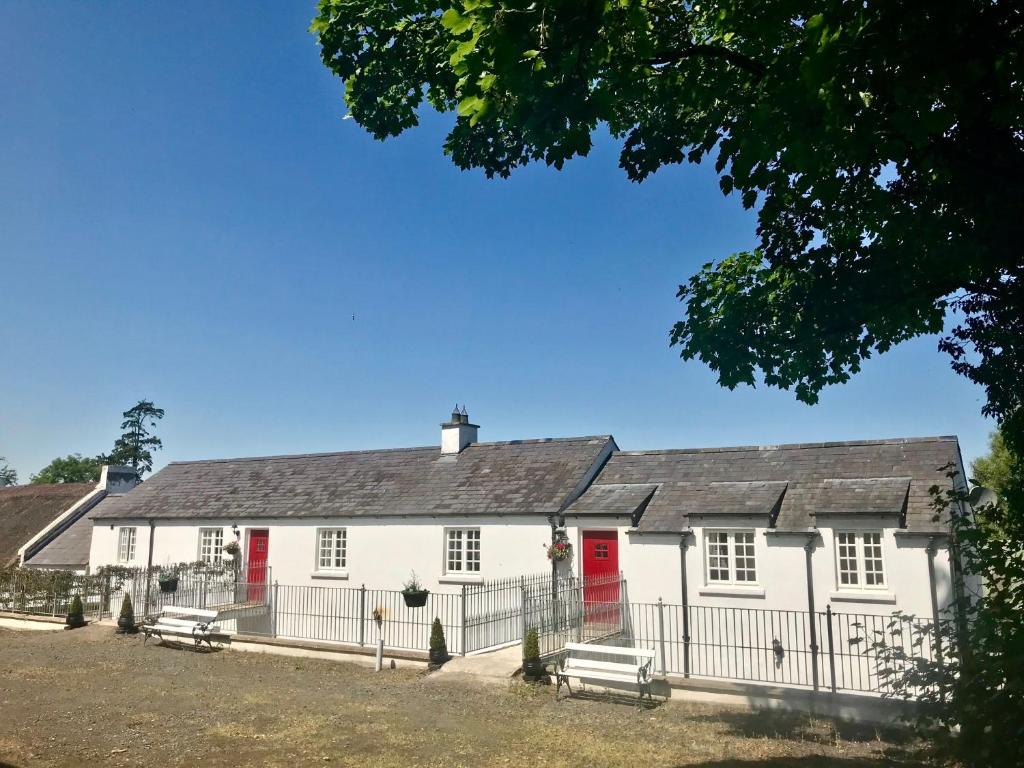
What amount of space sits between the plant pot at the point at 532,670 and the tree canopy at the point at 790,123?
756cm

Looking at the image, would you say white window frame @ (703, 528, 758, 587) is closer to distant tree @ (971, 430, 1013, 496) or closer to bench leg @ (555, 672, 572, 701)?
bench leg @ (555, 672, 572, 701)

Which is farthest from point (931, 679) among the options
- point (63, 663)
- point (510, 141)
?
point (63, 663)

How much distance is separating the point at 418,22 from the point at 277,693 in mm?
12510

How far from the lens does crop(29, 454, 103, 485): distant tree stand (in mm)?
77537

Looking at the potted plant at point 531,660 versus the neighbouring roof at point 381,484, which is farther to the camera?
the neighbouring roof at point 381,484

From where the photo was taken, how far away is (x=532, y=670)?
49.6 feet

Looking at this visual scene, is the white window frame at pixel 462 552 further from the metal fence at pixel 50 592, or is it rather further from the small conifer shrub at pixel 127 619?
the metal fence at pixel 50 592

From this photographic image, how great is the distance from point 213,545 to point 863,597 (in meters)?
22.3

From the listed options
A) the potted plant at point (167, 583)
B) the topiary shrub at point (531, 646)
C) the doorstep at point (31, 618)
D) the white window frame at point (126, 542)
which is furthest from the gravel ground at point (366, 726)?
the white window frame at point (126, 542)

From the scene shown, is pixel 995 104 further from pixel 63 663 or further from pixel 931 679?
pixel 63 663

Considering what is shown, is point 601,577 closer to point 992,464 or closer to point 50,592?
point 50,592

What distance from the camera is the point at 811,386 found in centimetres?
1164

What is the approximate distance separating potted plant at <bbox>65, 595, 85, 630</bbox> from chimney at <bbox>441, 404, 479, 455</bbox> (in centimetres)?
1284

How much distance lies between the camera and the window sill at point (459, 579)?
22.7 meters
